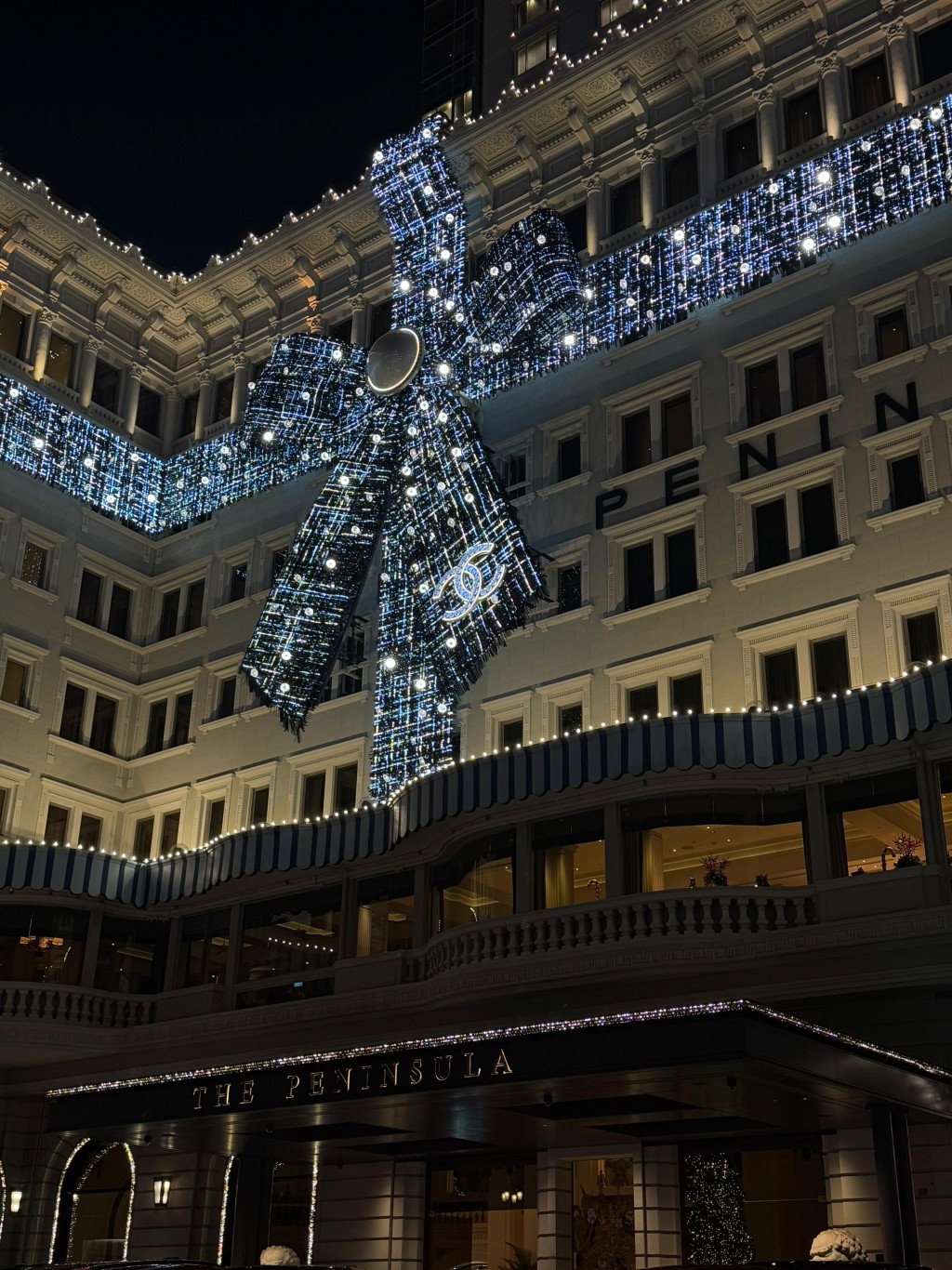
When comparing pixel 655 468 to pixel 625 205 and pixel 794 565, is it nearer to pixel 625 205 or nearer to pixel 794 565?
pixel 794 565

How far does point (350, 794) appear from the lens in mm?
30953

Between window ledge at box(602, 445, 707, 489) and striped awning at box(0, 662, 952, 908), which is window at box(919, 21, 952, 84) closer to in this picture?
window ledge at box(602, 445, 707, 489)

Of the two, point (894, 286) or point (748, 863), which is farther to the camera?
point (894, 286)

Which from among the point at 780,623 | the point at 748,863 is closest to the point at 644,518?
the point at 780,623

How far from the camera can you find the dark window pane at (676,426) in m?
28.9

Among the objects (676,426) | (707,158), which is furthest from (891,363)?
(707,158)

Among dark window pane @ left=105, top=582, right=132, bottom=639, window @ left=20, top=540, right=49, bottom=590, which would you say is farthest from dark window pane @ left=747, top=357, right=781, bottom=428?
window @ left=20, top=540, right=49, bottom=590

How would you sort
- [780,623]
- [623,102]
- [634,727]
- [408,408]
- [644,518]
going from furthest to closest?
[623,102], [408,408], [644,518], [780,623], [634,727]

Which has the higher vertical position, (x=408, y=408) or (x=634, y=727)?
(x=408, y=408)

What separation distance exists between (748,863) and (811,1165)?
15.7ft

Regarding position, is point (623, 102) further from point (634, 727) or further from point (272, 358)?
point (634, 727)

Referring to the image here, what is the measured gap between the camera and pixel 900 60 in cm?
2853

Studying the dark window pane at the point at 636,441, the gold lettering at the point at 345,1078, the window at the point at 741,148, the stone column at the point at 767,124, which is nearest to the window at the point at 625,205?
the window at the point at 741,148

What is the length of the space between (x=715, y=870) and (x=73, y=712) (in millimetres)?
19601
